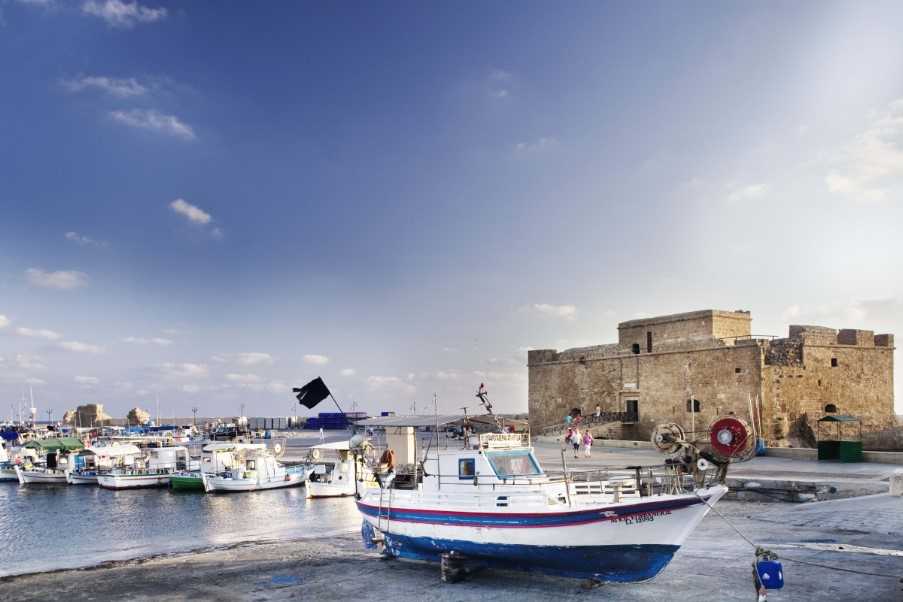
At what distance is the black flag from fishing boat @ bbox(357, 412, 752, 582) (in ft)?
13.3

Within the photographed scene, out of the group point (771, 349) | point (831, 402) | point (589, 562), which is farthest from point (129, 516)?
point (831, 402)

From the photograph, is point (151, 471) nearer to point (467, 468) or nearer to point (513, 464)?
point (467, 468)

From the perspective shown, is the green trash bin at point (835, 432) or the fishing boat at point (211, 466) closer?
the green trash bin at point (835, 432)

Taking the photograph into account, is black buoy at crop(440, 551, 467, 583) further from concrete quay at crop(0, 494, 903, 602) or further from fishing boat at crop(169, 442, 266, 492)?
fishing boat at crop(169, 442, 266, 492)

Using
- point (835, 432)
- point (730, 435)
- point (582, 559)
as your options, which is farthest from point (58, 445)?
point (730, 435)

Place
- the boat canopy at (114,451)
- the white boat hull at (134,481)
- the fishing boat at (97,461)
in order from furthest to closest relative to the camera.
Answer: the boat canopy at (114,451), the fishing boat at (97,461), the white boat hull at (134,481)

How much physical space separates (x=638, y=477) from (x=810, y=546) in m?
4.68

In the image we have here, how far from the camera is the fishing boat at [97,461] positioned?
4141 cm

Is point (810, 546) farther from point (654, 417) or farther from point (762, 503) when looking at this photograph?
point (654, 417)

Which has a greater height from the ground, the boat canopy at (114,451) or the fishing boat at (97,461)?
the boat canopy at (114,451)

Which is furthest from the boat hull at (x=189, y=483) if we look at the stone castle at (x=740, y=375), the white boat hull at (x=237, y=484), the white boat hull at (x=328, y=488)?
the stone castle at (x=740, y=375)

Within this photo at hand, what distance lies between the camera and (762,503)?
2044 centimetres

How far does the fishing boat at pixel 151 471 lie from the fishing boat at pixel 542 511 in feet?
93.5

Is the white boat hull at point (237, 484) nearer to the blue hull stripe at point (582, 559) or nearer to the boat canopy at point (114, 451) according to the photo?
the boat canopy at point (114, 451)
